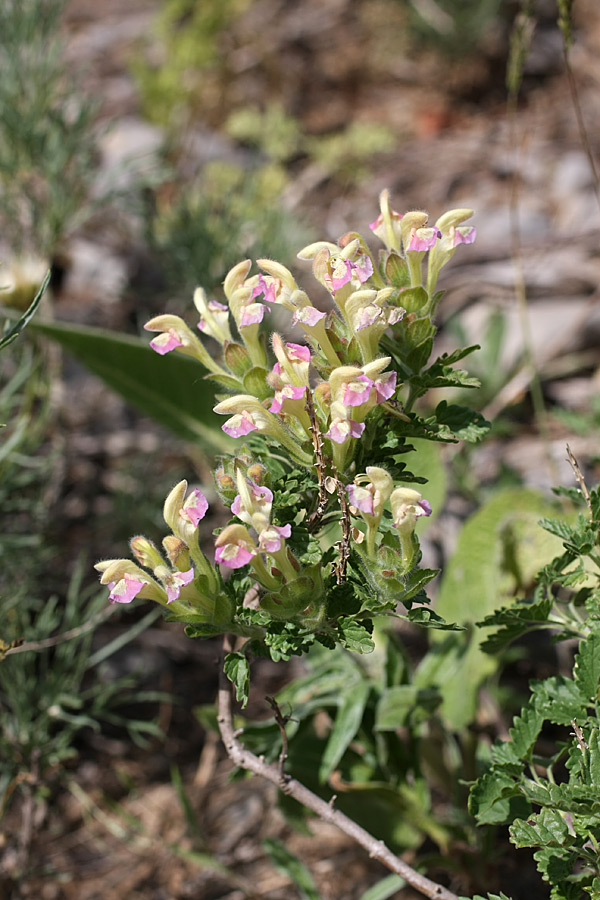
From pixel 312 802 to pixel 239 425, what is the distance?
0.53 metres

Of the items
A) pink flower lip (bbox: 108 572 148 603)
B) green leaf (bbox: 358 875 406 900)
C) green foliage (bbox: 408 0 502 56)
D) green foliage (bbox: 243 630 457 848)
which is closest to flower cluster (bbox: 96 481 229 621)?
pink flower lip (bbox: 108 572 148 603)

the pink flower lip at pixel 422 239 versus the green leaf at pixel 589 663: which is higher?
the pink flower lip at pixel 422 239

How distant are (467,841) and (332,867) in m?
0.37

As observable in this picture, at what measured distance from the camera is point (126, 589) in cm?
92

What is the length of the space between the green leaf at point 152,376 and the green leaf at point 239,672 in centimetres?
86

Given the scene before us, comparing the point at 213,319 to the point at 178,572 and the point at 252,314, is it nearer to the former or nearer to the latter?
the point at 252,314

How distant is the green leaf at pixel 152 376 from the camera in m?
1.76

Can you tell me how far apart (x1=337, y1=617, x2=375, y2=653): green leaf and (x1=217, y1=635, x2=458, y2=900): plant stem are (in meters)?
0.21

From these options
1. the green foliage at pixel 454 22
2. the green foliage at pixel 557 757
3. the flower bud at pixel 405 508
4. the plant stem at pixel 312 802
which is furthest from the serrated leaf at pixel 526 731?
the green foliage at pixel 454 22

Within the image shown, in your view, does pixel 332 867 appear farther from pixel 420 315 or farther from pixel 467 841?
pixel 420 315

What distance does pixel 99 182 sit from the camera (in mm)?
3383

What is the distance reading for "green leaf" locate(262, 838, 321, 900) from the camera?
1484 mm

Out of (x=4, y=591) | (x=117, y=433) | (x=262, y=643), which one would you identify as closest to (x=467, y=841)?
(x=262, y=643)

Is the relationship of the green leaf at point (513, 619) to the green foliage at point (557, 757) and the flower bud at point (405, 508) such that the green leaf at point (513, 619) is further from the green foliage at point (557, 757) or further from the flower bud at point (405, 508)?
the flower bud at point (405, 508)
